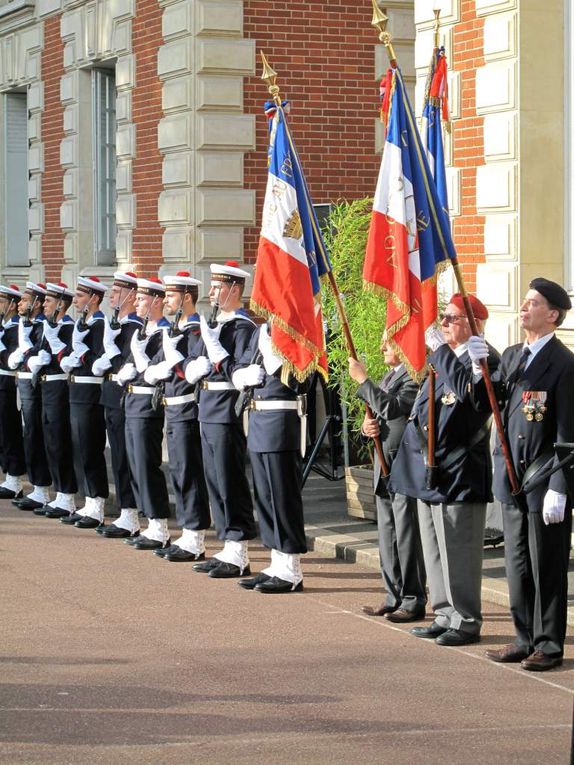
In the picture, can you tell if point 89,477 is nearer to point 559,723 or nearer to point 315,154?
point 315,154

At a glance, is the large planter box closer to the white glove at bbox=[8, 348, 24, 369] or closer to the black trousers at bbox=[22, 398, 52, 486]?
the black trousers at bbox=[22, 398, 52, 486]

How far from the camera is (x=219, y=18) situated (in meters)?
15.8

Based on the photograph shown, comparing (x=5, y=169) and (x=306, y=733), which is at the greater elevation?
(x=5, y=169)

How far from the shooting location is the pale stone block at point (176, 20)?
51.9 feet

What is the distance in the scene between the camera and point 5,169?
75.8 ft

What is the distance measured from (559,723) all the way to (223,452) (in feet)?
14.4

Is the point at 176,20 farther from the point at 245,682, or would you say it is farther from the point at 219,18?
the point at 245,682

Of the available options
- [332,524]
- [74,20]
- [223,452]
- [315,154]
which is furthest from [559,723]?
[74,20]

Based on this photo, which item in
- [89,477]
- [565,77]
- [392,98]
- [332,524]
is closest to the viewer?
[392,98]

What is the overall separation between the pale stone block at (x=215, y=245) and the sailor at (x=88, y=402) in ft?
9.16

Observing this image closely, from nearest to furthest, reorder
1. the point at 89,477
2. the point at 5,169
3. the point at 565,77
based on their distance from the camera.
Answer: the point at 565,77 → the point at 89,477 → the point at 5,169

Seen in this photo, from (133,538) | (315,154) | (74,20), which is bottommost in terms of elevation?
(133,538)

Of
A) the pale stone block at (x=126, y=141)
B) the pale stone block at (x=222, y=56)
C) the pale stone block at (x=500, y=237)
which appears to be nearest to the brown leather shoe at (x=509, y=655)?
the pale stone block at (x=500, y=237)

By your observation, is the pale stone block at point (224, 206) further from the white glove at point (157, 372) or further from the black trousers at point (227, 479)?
the black trousers at point (227, 479)
